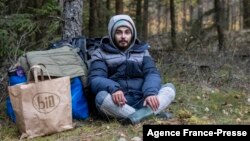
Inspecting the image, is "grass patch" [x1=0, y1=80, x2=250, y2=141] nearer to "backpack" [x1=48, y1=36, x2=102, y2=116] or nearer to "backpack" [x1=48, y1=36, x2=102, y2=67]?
"backpack" [x1=48, y1=36, x2=102, y2=116]

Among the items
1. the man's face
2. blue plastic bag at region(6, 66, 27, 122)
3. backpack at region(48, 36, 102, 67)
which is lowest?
blue plastic bag at region(6, 66, 27, 122)

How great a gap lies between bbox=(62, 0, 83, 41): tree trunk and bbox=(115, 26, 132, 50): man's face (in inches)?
48.8

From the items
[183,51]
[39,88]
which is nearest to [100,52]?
[39,88]

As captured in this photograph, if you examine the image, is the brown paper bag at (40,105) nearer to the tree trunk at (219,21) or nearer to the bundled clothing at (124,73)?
the bundled clothing at (124,73)

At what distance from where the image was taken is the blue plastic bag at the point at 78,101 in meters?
5.70

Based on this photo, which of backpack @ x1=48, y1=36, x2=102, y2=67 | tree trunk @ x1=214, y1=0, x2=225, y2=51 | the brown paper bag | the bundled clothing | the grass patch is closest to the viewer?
the brown paper bag

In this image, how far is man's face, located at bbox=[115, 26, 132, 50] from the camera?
6.04m

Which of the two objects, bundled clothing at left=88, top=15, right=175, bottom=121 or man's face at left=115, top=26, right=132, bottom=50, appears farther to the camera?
man's face at left=115, top=26, right=132, bottom=50

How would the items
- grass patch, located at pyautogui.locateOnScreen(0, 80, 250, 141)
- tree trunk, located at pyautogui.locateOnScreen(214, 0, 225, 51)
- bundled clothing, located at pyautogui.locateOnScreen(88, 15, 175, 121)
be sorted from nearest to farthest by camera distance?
1. grass patch, located at pyautogui.locateOnScreen(0, 80, 250, 141)
2. bundled clothing, located at pyautogui.locateOnScreen(88, 15, 175, 121)
3. tree trunk, located at pyautogui.locateOnScreen(214, 0, 225, 51)

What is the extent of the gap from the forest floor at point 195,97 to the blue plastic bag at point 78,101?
0.34 feet

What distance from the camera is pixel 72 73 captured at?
5.68 metres

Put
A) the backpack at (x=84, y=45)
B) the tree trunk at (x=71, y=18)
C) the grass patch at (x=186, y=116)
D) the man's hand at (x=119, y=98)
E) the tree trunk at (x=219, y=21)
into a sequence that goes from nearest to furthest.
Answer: the grass patch at (x=186, y=116), the man's hand at (x=119, y=98), the backpack at (x=84, y=45), the tree trunk at (x=71, y=18), the tree trunk at (x=219, y=21)

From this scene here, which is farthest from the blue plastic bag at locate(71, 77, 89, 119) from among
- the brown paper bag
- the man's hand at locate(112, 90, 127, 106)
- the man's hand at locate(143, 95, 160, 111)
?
the man's hand at locate(143, 95, 160, 111)

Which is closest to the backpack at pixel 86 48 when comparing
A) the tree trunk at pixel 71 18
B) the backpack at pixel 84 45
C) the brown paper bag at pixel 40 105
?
the backpack at pixel 84 45
